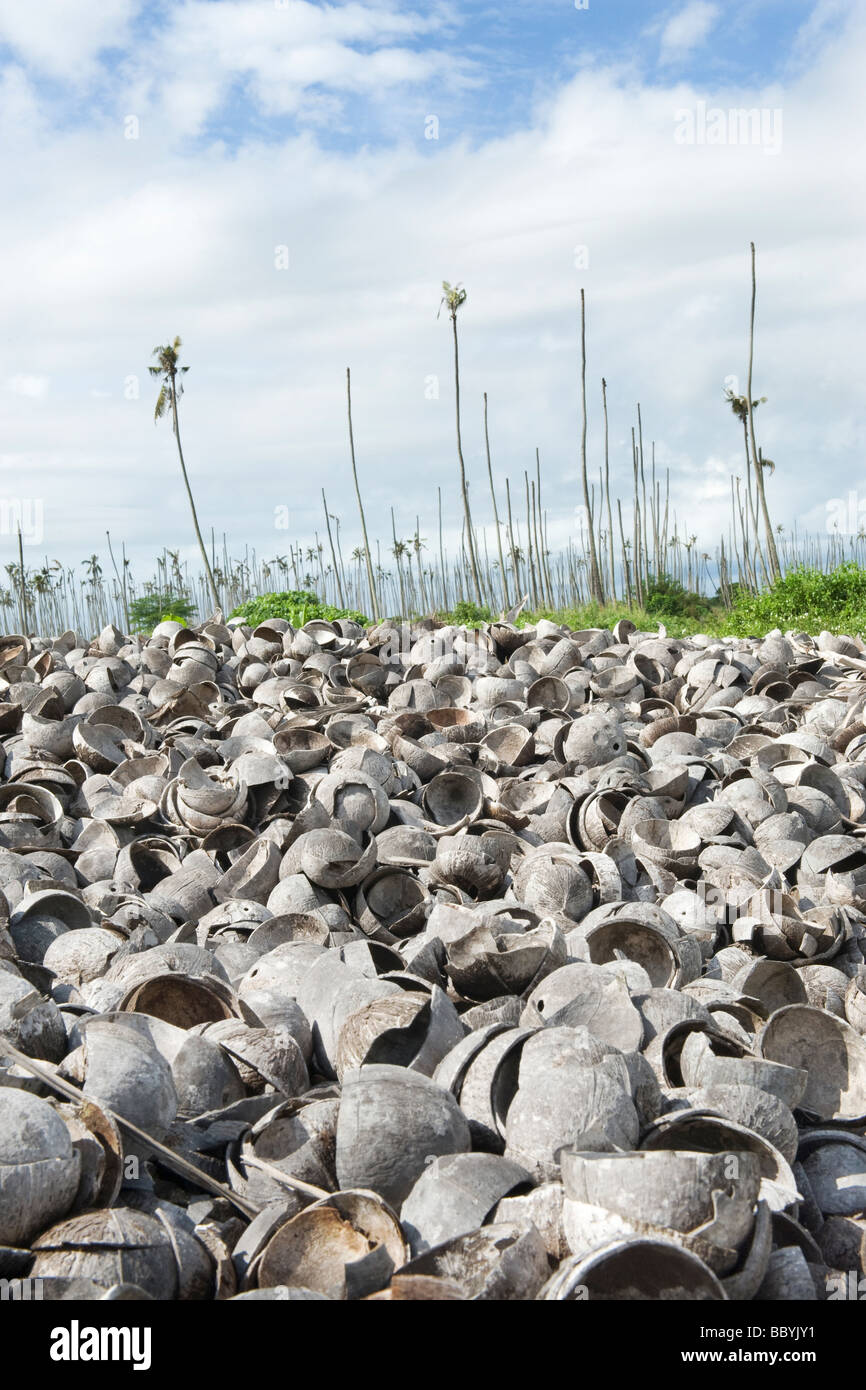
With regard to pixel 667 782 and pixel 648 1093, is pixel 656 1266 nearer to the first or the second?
pixel 648 1093

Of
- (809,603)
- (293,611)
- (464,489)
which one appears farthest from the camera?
(464,489)

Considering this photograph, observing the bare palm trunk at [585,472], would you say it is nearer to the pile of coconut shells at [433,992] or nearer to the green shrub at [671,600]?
the green shrub at [671,600]

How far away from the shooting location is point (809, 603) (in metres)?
16.6

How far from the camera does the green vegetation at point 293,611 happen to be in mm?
13807

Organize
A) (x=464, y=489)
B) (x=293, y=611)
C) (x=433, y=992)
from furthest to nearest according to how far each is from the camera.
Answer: (x=464, y=489), (x=293, y=611), (x=433, y=992)

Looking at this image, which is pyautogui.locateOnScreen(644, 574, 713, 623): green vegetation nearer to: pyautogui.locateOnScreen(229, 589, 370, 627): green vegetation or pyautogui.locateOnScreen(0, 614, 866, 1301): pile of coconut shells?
pyautogui.locateOnScreen(229, 589, 370, 627): green vegetation

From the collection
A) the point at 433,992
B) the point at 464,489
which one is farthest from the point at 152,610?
the point at 433,992

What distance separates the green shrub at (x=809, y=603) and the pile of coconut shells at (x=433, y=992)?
7599 millimetres

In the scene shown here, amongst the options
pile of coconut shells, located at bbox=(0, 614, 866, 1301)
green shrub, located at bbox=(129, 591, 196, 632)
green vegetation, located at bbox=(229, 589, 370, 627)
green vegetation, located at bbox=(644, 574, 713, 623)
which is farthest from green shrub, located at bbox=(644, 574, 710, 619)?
pile of coconut shells, located at bbox=(0, 614, 866, 1301)

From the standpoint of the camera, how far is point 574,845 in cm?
617

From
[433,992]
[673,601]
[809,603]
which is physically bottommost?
[433,992]

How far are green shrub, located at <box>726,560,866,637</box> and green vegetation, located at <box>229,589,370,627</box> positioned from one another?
657 centimetres

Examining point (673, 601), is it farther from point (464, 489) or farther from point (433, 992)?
point (433, 992)

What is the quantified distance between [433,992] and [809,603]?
48.7ft
